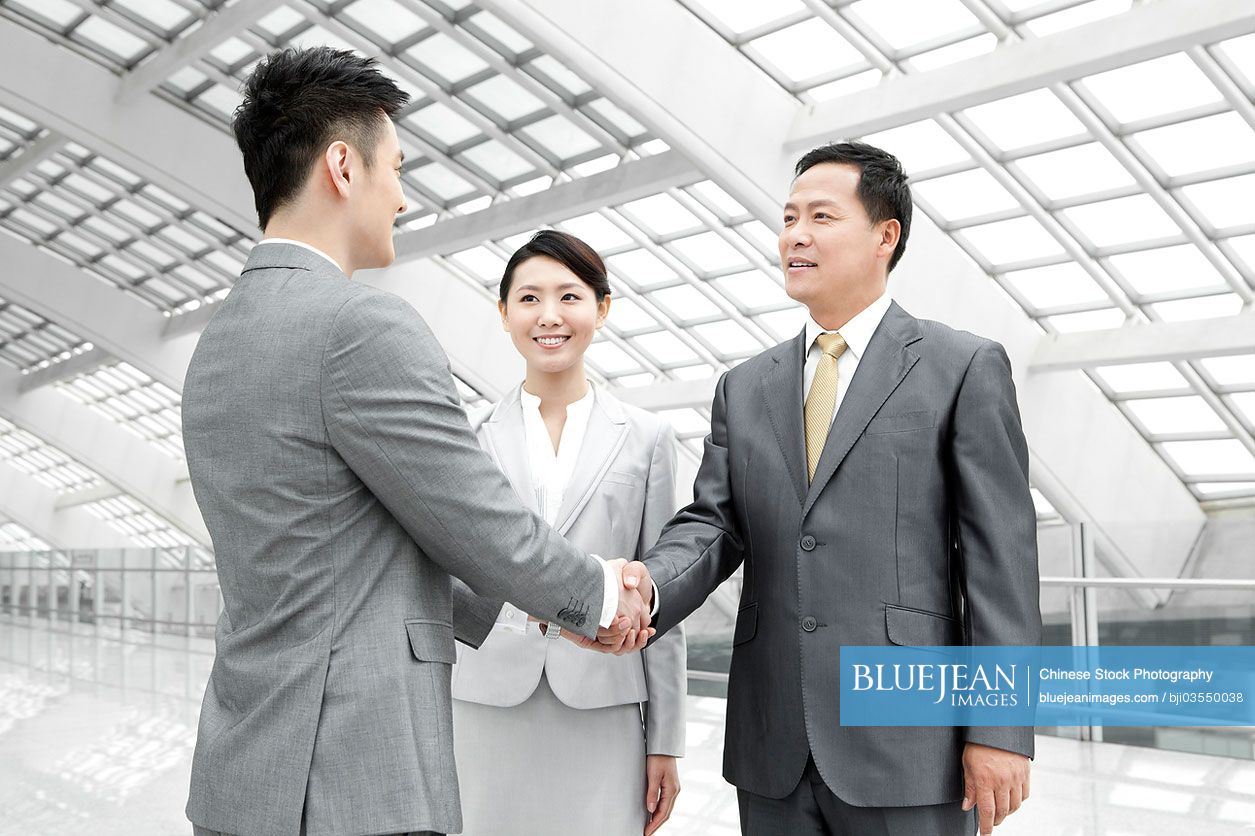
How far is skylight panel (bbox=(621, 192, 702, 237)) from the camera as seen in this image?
23094 mm

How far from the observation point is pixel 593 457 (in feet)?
11.8

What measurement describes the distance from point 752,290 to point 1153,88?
966cm

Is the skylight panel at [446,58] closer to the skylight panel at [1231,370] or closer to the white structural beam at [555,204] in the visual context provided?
the white structural beam at [555,204]

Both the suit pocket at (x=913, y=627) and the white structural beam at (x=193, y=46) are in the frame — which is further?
the white structural beam at (x=193, y=46)

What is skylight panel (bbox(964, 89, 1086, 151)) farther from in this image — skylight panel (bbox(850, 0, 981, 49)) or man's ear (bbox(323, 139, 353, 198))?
man's ear (bbox(323, 139, 353, 198))

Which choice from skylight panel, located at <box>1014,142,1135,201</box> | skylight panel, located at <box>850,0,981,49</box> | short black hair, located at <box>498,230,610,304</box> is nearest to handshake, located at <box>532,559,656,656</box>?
short black hair, located at <box>498,230,610,304</box>

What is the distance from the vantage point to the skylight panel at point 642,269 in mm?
25156

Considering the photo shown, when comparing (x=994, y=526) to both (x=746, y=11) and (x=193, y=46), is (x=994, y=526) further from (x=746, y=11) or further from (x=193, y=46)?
(x=193, y=46)

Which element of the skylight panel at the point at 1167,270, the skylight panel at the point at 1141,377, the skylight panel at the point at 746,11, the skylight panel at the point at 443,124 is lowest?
the skylight panel at the point at 1141,377

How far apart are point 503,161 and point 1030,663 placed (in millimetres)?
21408

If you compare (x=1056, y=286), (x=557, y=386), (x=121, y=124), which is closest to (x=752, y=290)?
(x=1056, y=286)

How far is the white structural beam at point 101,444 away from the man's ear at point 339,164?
4490cm

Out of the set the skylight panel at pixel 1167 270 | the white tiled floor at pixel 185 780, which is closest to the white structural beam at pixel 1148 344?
the skylight panel at pixel 1167 270

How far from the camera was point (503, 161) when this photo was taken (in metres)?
Result: 23.2
